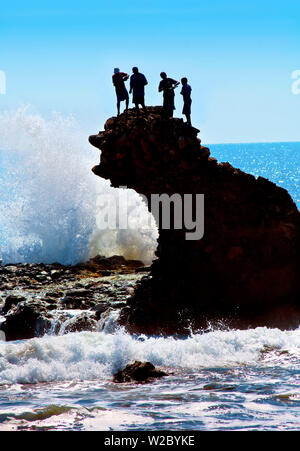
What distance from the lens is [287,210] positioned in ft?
43.5

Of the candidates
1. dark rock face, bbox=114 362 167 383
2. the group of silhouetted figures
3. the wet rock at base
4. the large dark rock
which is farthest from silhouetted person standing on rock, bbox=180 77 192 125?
dark rock face, bbox=114 362 167 383

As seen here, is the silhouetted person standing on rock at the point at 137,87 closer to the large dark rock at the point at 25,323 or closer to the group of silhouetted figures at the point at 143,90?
the group of silhouetted figures at the point at 143,90

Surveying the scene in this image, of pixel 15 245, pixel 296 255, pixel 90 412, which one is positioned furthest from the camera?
pixel 15 245

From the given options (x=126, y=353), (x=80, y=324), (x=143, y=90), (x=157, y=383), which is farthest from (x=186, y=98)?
(x=157, y=383)

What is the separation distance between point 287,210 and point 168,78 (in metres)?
3.46


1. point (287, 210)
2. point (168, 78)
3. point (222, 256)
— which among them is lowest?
point (222, 256)

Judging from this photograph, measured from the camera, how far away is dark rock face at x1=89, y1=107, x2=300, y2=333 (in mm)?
13109

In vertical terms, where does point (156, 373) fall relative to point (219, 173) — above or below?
below

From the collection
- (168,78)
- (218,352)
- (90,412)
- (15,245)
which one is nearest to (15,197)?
(15,245)

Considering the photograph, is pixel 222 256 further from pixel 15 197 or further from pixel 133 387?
pixel 15 197

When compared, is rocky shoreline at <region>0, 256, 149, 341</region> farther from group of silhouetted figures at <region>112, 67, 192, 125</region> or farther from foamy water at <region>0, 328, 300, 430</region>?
group of silhouetted figures at <region>112, 67, 192, 125</region>

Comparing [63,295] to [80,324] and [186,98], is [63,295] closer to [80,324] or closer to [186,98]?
[80,324]

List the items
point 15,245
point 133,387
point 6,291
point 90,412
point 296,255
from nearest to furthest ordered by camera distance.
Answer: point 90,412 → point 133,387 → point 296,255 → point 6,291 → point 15,245

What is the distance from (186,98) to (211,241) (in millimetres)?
2821
